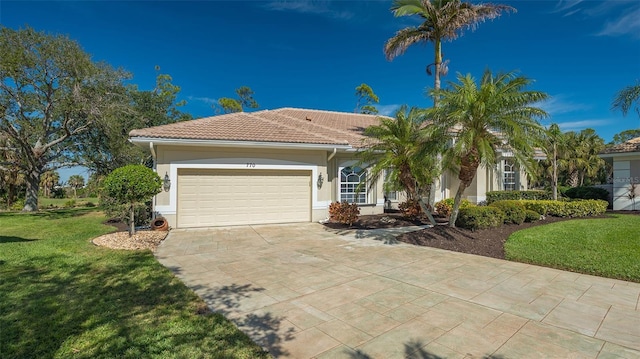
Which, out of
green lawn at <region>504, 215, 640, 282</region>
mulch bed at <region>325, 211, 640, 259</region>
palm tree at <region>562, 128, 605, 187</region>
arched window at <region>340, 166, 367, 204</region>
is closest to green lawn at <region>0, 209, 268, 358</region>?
mulch bed at <region>325, 211, 640, 259</region>

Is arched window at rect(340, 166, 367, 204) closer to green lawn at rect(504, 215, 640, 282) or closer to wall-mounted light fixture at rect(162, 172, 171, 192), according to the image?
green lawn at rect(504, 215, 640, 282)

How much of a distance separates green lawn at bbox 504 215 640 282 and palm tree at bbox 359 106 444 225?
10.1 feet

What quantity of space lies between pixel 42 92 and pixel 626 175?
31115 millimetres

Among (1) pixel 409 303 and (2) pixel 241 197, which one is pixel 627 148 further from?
(2) pixel 241 197

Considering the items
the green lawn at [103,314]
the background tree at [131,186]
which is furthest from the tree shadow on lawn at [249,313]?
the background tree at [131,186]

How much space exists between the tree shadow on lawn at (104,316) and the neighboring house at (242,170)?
5.27 m

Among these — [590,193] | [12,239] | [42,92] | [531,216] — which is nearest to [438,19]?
[531,216]

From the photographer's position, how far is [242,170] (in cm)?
1180

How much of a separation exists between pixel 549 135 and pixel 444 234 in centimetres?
399

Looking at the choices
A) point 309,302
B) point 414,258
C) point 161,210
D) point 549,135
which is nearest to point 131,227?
point 161,210

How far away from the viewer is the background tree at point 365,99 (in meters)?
34.1

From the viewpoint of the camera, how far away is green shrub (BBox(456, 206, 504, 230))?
9.64 meters

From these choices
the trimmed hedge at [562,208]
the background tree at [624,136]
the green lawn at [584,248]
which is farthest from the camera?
the background tree at [624,136]

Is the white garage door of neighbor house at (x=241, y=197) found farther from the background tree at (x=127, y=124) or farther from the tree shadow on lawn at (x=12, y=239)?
the background tree at (x=127, y=124)
